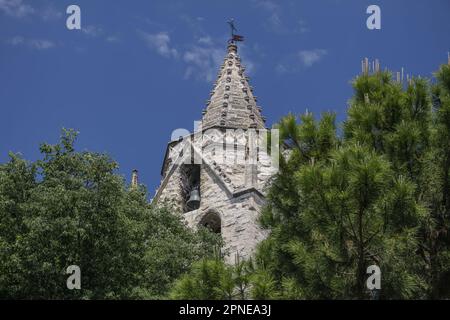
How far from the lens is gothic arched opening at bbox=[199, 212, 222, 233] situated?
1320 inches

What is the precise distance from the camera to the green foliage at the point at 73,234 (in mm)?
19078

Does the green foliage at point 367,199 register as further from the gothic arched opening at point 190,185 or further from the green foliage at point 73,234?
the gothic arched opening at point 190,185

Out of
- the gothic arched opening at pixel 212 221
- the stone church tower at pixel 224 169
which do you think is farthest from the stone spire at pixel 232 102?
the gothic arched opening at pixel 212 221

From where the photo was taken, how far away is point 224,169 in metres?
35.1

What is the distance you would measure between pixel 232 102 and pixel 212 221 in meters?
6.46

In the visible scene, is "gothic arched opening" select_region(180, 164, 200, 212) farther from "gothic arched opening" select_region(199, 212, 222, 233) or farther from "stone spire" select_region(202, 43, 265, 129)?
"stone spire" select_region(202, 43, 265, 129)

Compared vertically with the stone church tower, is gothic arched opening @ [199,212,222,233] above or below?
below

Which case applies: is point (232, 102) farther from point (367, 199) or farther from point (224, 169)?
point (367, 199)

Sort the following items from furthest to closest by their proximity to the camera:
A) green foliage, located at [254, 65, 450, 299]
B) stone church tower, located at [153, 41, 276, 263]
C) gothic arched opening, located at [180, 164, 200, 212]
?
1. gothic arched opening, located at [180, 164, 200, 212]
2. stone church tower, located at [153, 41, 276, 263]
3. green foliage, located at [254, 65, 450, 299]

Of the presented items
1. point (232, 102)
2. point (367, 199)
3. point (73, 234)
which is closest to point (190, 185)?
point (232, 102)

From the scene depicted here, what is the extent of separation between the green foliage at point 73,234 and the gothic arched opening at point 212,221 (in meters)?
10.4

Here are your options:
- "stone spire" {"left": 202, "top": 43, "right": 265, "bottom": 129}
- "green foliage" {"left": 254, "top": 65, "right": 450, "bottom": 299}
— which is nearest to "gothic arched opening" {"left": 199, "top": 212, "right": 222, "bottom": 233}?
"stone spire" {"left": 202, "top": 43, "right": 265, "bottom": 129}

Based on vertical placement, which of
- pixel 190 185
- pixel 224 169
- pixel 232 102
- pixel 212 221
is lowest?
pixel 212 221
